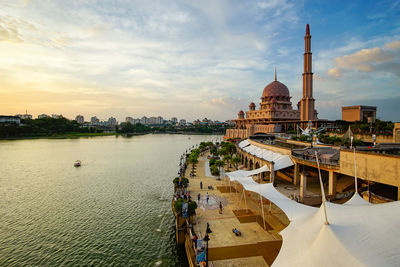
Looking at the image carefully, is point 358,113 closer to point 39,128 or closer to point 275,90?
point 275,90

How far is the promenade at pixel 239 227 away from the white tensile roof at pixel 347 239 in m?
4.36

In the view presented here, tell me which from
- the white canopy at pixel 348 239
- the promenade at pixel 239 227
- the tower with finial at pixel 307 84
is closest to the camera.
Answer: the white canopy at pixel 348 239

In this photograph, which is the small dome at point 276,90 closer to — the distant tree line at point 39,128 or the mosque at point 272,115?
the mosque at point 272,115

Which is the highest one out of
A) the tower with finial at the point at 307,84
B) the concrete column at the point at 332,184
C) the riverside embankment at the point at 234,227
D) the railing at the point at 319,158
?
the tower with finial at the point at 307,84

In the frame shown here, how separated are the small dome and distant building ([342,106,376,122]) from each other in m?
21.5

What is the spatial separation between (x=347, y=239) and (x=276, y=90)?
7943 cm

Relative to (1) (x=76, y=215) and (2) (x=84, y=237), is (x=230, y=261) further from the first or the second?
(1) (x=76, y=215)

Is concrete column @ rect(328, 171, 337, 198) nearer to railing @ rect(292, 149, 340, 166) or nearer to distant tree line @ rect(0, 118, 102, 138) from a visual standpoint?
railing @ rect(292, 149, 340, 166)

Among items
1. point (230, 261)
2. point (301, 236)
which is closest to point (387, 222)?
point (301, 236)

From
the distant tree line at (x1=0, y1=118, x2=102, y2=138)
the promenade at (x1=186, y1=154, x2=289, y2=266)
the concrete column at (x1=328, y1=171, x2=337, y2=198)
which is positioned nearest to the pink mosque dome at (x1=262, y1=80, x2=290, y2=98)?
the promenade at (x1=186, y1=154, x2=289, y2=266)

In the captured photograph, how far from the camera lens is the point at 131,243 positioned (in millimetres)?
17375

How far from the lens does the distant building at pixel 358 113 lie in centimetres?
6169

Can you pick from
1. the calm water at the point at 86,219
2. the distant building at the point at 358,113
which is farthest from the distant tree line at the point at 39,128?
the distant building at the point at 358,113

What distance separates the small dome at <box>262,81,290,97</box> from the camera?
80.8 meters
